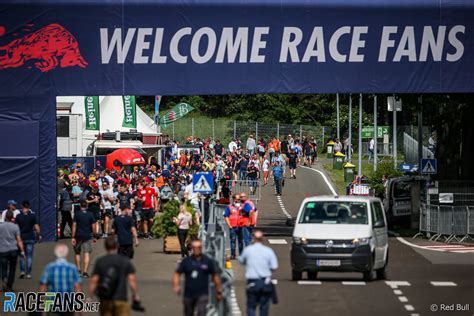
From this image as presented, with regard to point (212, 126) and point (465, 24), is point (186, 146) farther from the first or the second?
point (465, 24)

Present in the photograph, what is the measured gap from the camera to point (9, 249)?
26.4 m

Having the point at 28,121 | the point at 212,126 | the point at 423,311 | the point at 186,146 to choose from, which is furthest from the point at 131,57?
the point at 212,126

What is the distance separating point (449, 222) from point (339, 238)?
14733 millimetres

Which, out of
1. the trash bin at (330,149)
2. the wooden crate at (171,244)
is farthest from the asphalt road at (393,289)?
the trash bin at (330,149)

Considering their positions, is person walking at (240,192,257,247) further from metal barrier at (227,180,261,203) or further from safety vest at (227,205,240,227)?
metal barrier at (227,180,261,203)

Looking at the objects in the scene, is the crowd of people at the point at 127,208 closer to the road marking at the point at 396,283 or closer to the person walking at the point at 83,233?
the person walking at the point at 83,233

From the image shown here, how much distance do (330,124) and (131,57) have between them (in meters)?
57.4

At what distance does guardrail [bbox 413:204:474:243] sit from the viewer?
132 ft

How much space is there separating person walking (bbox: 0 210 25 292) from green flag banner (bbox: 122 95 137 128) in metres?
42.4

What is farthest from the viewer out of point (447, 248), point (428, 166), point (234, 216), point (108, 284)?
point (428, 166)

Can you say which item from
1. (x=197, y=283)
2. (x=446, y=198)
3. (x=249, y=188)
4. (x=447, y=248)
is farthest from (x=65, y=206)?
(x=197, y=283)

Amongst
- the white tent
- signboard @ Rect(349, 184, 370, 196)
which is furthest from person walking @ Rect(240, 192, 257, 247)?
the white tent

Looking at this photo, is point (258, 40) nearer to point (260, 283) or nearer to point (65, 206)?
point (65, 206)

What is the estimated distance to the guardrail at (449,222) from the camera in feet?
132
